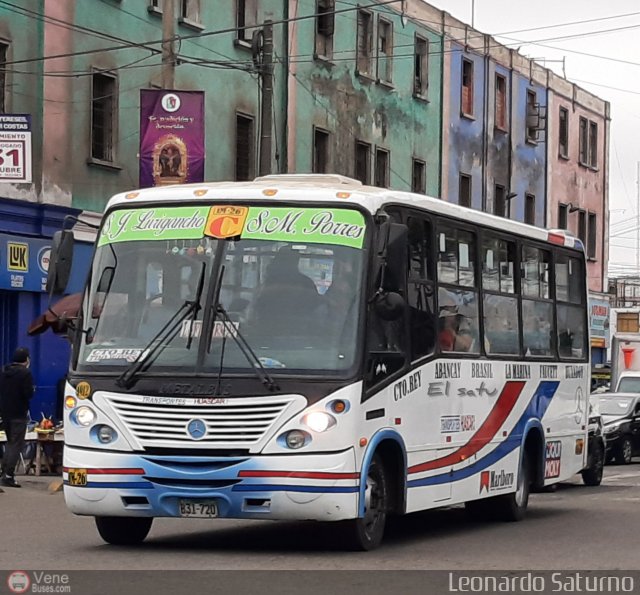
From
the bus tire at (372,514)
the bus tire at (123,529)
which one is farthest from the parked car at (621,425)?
the bus tire at (123,529)

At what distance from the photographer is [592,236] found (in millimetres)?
57250

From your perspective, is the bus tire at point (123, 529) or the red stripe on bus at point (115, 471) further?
the bus tire at point (123, 529)

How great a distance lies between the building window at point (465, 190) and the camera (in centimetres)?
4753

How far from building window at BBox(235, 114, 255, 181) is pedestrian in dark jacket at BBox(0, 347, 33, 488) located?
49.6 ft

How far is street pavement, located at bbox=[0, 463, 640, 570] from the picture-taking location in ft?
41.5

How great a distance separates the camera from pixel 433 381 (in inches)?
586

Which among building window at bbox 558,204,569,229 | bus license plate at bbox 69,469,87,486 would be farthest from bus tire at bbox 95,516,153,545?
building window at bbox 558,204,569,229

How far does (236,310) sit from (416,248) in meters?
2.19

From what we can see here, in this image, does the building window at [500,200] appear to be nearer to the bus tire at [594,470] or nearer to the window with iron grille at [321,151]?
the window with iron grille at [321,151]

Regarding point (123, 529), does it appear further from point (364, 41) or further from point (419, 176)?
point (419, 176)

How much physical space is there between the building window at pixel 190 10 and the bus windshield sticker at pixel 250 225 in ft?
67.3

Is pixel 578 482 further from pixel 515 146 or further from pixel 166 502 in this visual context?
pixel 515 146

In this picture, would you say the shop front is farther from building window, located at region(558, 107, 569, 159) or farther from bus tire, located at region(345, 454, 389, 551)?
building window, located at region(558, 107, 569, 159)

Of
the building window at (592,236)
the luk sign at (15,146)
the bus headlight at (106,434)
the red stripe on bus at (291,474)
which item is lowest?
the red stripe on bus at (291,474)
